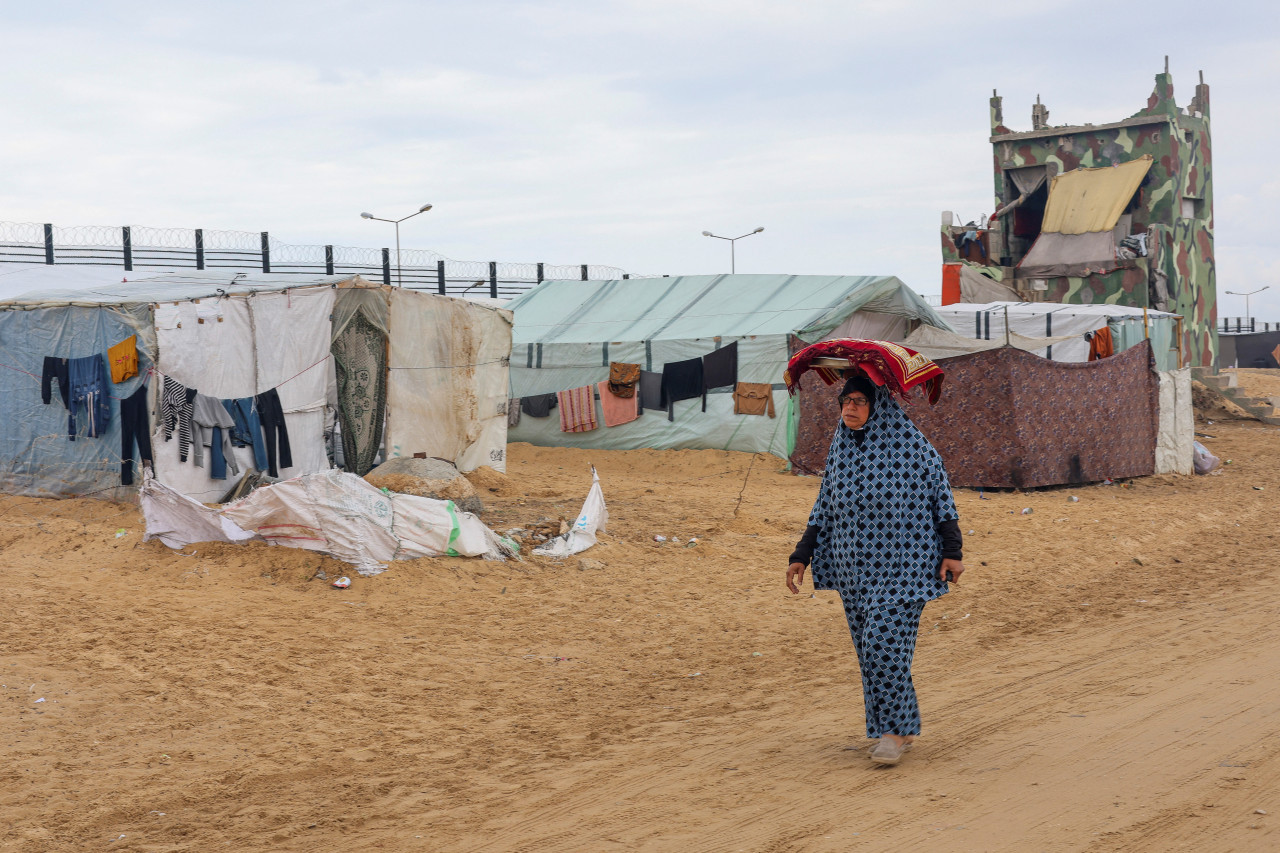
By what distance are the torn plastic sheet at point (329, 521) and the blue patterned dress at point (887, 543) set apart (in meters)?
4.75

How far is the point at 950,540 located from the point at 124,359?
29.2ft

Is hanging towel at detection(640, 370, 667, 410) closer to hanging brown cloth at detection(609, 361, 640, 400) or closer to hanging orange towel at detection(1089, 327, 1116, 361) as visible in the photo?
hanging brown cloth at detection(609, 361, 640, 400)

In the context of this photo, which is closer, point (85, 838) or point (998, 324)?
point (85, 838)

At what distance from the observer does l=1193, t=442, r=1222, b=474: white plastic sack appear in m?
16.3

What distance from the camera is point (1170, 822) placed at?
3.79m

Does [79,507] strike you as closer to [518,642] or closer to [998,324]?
[518,642]

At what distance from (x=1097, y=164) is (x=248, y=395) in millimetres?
26484

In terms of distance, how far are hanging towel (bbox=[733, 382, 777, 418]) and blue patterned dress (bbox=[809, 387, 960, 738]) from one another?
11.8 meters

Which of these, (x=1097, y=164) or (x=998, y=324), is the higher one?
(x=1097, y=164)

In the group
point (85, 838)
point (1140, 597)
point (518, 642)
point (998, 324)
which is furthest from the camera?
point (998, 324)

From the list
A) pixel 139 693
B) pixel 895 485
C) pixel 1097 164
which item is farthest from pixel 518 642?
pixel 1097 164

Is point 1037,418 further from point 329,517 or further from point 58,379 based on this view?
point 58,379

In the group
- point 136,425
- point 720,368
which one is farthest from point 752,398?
point 136,425

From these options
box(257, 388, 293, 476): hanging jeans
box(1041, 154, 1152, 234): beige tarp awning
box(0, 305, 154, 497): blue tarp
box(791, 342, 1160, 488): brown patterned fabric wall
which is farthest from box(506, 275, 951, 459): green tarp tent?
box(1041, 154, 1152, 234): beige tarp awning
